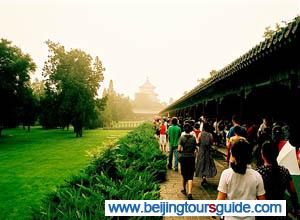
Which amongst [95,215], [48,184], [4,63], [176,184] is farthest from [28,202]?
[4,63]

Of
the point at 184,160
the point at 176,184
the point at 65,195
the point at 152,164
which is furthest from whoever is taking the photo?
the point at 152,164

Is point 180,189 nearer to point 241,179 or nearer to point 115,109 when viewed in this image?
point 241,179

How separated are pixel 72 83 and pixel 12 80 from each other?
335 inches

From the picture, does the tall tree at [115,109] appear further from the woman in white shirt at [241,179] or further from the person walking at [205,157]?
the woman in white shirt at [241,179]

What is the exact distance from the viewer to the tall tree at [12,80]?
114 ft

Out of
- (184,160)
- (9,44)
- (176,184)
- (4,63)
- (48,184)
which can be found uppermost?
(9,44)

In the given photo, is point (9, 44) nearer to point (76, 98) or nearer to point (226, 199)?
point (76, 98)

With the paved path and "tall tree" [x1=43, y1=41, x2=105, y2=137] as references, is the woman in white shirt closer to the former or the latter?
the paved path

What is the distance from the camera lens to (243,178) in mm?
3131

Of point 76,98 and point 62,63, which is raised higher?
point 62,63

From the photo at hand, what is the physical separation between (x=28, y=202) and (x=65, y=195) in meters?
5.12

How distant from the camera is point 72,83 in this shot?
1661 inches

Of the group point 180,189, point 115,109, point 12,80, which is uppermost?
point 12,80

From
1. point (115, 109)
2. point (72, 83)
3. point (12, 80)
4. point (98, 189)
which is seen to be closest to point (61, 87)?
point (72, 83)
